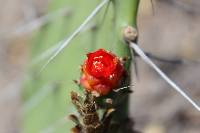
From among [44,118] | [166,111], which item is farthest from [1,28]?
[44,118]

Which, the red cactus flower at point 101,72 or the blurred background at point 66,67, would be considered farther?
the blurred background at point 66,67

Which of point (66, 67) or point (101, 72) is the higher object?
point (66, 67)

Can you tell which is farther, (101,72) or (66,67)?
(66,67)

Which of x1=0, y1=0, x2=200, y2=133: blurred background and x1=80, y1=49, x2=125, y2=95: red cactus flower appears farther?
x1=0, y1=0, x2=200, y2=133: blurred background

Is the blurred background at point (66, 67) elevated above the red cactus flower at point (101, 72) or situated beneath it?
elevated above

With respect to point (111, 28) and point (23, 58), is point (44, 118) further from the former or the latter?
point (23, 58)

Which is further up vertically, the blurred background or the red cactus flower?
the blurred background
